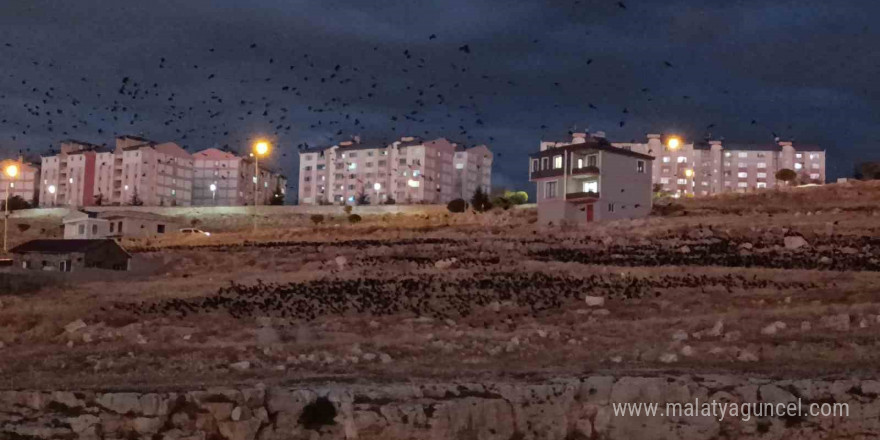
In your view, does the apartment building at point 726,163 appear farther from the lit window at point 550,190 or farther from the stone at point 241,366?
the stone at point 241,366

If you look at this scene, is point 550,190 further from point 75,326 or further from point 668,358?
point 668,358

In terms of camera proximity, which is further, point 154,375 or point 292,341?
point 292,341

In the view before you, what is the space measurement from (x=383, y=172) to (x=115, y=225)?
57626mm

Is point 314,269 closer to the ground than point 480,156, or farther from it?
closer to the ground

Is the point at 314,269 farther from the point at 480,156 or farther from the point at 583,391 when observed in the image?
the point at 480,156

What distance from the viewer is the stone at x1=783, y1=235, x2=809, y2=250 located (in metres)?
44.9

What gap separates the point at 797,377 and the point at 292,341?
12.6 meters

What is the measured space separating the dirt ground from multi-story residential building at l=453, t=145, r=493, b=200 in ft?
270

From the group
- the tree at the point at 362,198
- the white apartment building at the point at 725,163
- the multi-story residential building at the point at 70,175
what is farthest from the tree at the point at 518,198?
the multi-story residential building at the point at 70,175

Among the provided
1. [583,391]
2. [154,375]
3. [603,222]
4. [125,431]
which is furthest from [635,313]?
[603,222]

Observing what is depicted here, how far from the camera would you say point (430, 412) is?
1584 centimetres

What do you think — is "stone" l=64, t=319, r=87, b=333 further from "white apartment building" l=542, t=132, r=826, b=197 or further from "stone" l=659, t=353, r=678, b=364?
"white apartment building" l=542, t=132, r=826, b=197

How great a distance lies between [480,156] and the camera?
141000mm

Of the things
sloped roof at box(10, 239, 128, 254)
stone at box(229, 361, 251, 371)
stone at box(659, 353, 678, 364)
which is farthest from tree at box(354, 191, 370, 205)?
stone at box(659, 353, 678, 364)
